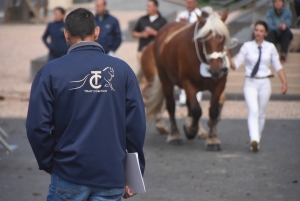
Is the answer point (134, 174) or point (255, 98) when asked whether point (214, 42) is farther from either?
point (134, 174)

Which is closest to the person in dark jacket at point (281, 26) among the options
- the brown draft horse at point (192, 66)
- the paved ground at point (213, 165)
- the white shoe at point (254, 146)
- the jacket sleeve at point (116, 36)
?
the paved ground at point (213, 165)

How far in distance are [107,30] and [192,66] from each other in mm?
3235

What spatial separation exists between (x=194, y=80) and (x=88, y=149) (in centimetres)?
584

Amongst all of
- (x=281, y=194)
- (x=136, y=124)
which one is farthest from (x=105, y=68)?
(x=281, y=194)

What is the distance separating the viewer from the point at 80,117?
390 centimetres

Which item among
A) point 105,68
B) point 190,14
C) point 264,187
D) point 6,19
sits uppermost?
point 105,68

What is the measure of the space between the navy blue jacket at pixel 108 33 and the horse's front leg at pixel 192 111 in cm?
303

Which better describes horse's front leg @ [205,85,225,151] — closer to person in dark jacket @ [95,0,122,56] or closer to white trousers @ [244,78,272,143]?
white trousers @ [244,78,272,143]

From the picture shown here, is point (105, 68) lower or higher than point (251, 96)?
higher

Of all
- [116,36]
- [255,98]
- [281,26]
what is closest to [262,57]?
[255,98]

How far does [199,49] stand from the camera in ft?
31.1

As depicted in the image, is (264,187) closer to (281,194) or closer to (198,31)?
(281,194)

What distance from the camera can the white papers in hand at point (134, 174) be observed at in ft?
13.4

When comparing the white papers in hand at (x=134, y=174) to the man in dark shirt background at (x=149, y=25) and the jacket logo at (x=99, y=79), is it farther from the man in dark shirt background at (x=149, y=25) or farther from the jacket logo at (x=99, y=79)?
the man in dark shirt background at (x=149, y=25)
